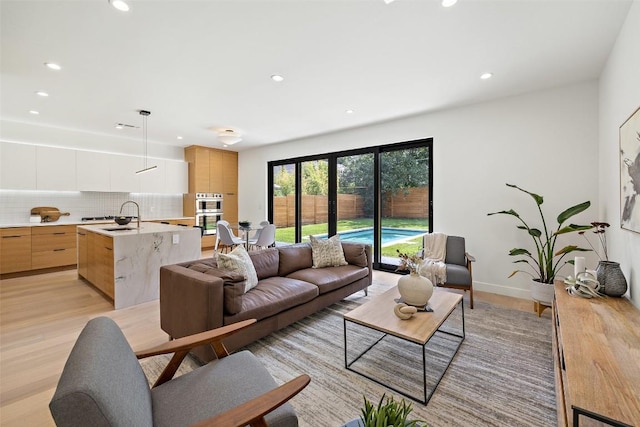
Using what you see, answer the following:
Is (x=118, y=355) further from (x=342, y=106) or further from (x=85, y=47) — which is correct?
(x=342, y=106)

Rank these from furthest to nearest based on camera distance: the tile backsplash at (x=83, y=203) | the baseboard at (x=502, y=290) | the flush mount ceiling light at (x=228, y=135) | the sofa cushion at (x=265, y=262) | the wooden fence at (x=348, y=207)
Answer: the flush mount ceiling light at (x=228, y=135) → the tile backsplash at (x=83, y=203) → the wooden fence at (x=348, y=207) → the baseboard at (x=502, y=290) → the sofa cushion at (x=265, y=262)

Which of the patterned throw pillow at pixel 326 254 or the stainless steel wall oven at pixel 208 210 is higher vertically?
the stainless steel wall oven at pixel 208 210

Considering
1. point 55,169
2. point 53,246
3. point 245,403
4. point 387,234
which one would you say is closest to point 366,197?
point 387,234

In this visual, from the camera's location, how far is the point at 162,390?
4.29 ft

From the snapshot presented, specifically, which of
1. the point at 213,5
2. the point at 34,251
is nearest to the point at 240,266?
the point at 213,5

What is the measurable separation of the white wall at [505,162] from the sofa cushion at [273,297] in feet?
8.82

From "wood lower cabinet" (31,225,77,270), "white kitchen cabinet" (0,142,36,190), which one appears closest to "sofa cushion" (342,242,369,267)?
"wood lower cabinet" (31,225,77,270)

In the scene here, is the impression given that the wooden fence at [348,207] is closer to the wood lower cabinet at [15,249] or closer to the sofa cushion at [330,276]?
the sofa cushion at [330,276]

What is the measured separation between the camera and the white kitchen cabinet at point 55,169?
202 inches

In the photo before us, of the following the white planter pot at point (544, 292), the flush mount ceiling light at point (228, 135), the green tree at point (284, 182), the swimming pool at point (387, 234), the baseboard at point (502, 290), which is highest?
the flush mount ceiling light at point (228, 135)

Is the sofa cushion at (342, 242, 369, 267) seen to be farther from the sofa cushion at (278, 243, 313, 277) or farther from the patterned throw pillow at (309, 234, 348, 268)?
the sofa cushion at (278, 243, 313, 277)

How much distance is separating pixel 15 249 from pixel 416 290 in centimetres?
638

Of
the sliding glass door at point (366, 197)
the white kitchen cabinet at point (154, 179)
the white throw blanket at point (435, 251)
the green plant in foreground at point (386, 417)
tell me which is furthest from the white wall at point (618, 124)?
the white kitchen cabinet at point (154, 179)

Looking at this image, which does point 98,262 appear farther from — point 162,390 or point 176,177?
point 176,177
